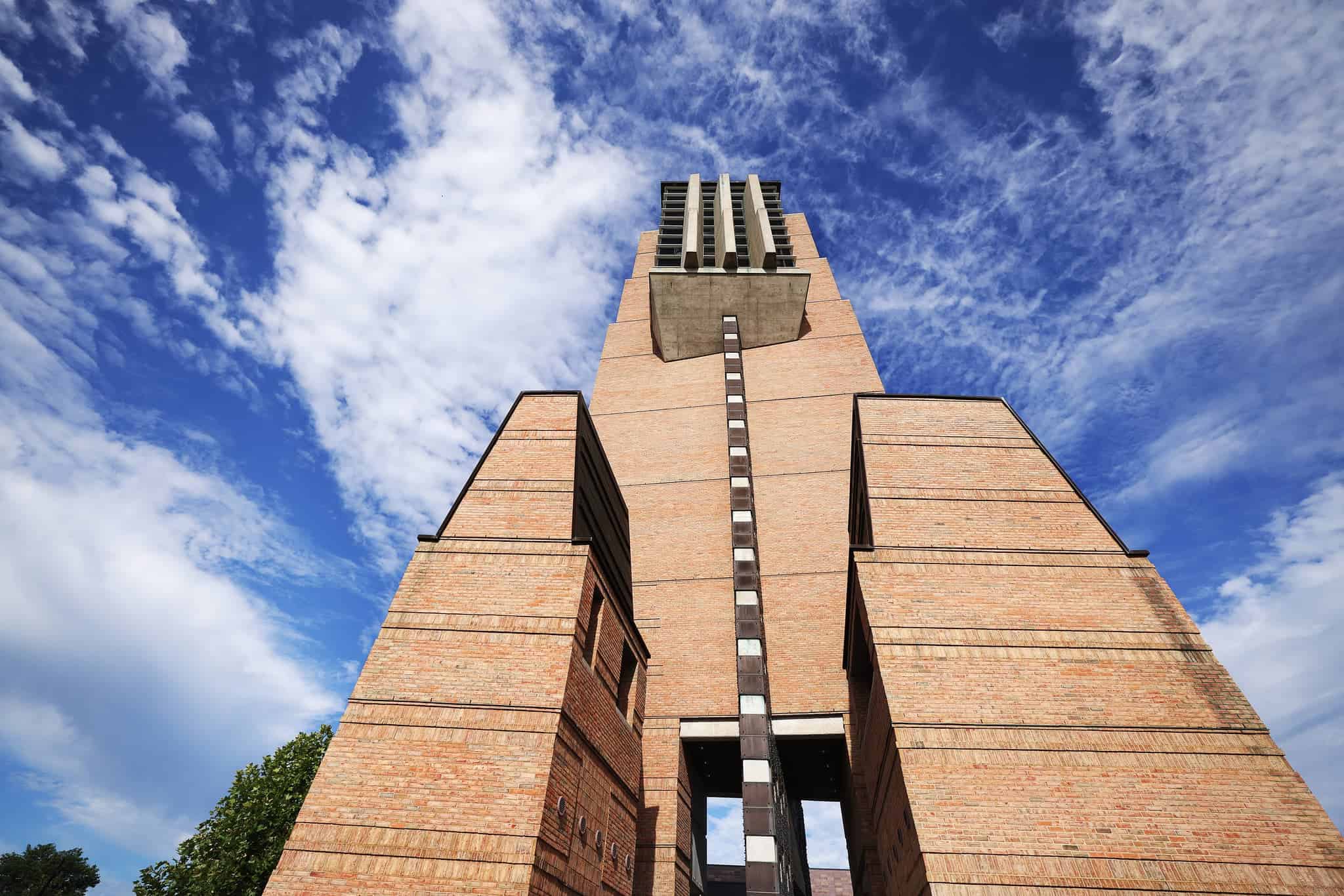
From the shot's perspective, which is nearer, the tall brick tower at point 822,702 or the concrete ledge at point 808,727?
the tall brick tower at point 822,702

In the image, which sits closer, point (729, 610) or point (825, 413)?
point (729, 610)

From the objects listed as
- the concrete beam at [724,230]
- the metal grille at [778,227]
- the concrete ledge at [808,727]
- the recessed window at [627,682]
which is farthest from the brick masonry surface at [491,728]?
A: the metal grille at [778,227]

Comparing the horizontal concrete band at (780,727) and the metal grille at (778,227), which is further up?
the metal grille at (778,227)

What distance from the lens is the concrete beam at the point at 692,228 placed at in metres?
25.0

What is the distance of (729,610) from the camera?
16.9 m

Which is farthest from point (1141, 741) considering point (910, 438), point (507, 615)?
point (507, 615)

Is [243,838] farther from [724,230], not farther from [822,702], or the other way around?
[724,230]

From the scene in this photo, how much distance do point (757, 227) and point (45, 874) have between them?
199ft

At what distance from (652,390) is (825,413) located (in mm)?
6483

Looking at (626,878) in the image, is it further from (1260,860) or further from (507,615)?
(1260,860)

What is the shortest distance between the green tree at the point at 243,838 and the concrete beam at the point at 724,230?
70.8 ft

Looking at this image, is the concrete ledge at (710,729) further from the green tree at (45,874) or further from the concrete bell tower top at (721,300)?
the green tree at (45,874)

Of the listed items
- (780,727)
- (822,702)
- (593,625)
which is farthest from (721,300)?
(593,625)

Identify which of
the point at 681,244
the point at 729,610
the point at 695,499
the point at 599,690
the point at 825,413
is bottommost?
A: the point at 599,690
